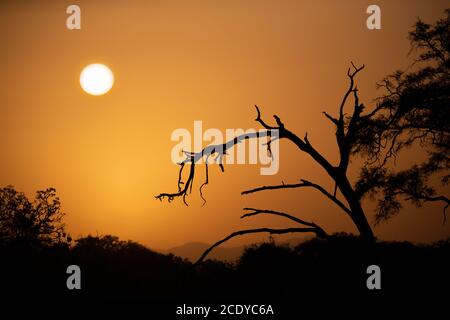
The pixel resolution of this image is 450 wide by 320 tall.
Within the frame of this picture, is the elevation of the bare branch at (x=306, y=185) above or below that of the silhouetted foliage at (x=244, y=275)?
above

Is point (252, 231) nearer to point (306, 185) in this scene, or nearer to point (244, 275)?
point (306, 185)

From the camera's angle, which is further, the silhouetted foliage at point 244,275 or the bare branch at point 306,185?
the silhouetted foliage at point 244,275

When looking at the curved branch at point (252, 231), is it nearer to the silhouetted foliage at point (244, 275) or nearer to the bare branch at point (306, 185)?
the bare branch at point (306, 185)

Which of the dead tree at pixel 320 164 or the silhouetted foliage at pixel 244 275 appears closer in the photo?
the dead tree at pixel 320 164

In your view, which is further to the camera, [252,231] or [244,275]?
[244,275]

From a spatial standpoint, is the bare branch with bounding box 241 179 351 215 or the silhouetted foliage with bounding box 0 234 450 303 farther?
the silhouetted foliage with bounding box 0 234 450 303

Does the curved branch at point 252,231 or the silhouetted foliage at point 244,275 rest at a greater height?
the curved branch at point 252,231

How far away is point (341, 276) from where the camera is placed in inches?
469

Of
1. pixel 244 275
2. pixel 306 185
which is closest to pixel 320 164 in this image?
pixel 306 185

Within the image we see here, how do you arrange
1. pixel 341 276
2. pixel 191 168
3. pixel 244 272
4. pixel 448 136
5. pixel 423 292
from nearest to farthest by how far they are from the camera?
pixel 191 168 → pixel 423 292 → pixel 341 276 → pixel 244 272 → pixel 448 136

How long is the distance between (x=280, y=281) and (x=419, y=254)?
4910 mm

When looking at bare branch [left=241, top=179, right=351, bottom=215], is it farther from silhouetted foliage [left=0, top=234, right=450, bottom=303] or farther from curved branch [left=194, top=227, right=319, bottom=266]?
silhouetted foliage [left=0, top=234, right=450, bottom=303]
